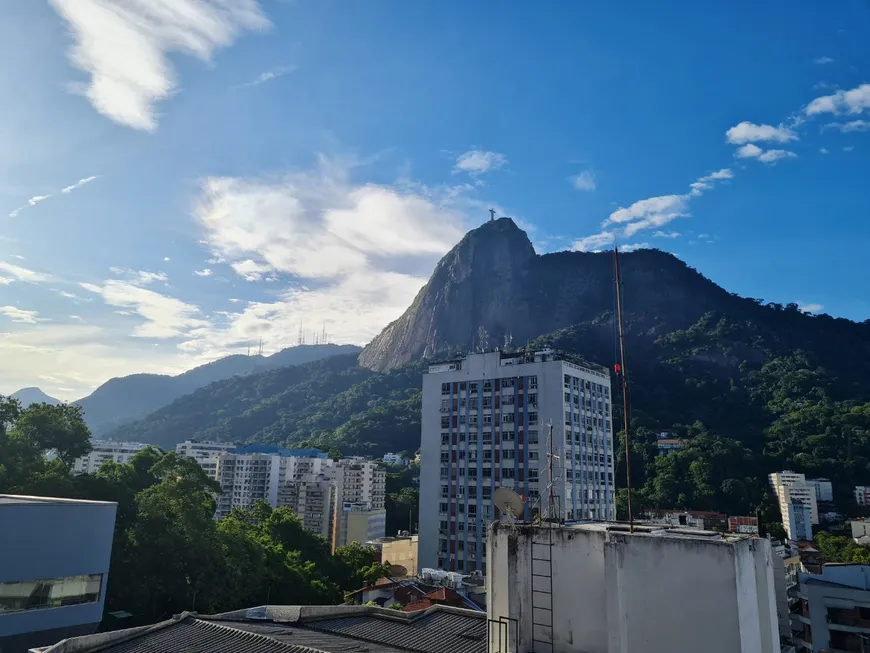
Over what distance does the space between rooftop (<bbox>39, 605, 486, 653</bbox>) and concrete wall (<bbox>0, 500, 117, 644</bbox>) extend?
5846mm

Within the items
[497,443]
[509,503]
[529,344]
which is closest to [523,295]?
[529,344]

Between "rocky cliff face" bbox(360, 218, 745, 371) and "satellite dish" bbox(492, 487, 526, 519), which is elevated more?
"rocky cliff face" bbox(360, 218, 745, 371)

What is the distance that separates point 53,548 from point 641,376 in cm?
9704

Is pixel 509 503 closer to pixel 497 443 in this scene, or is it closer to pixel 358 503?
pixel 497 443

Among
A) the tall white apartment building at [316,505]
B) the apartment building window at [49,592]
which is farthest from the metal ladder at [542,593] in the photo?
the tall white apartment building at [316,505]

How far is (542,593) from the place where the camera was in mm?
7152

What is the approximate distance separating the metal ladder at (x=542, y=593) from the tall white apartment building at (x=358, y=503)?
5304 centimetres

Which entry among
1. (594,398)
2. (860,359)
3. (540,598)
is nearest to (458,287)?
→ (860,359)

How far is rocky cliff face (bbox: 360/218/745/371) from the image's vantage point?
433ft

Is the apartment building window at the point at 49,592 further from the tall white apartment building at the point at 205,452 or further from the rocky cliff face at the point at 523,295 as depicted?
the rocky cliff face at the point at 523,295

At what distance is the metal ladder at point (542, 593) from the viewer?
7024mm

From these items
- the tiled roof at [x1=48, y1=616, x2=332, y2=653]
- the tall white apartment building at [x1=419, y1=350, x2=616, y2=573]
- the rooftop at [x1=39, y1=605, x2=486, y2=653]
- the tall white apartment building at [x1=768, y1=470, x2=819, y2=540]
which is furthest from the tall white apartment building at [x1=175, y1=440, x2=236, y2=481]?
the tiled roof at [x1=48, y1=616, x2=332, y2=653]

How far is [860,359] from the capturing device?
104 metres

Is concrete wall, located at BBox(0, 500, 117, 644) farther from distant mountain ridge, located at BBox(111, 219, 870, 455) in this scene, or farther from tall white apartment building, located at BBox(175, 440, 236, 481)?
distant mountain ridge, located at BBox(111, 219, 870, 455)
